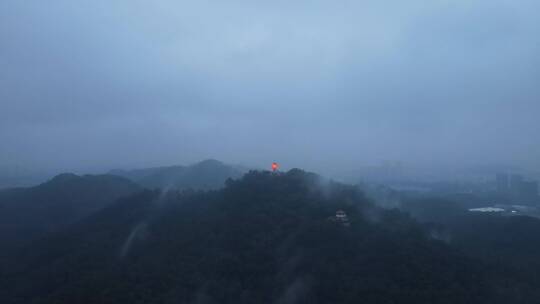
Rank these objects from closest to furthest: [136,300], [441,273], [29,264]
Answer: [136,300]
[441,273]
[29,264]

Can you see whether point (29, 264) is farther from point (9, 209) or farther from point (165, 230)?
point (9, 209)

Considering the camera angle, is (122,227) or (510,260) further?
(122,227)

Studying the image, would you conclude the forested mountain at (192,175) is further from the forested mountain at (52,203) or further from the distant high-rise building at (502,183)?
the distant high-rise building at (502,183)

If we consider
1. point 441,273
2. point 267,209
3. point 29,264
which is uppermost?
point 267,209

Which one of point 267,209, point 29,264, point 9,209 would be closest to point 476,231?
point 267,209

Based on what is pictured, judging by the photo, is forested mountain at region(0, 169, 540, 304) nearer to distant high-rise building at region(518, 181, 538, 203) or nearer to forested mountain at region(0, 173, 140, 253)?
forested mountain at region(0, 173, 140, 253)

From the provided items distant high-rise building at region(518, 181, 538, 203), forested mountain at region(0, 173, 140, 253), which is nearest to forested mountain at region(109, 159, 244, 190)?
forested mountain at region(0, 173, 140, 253)

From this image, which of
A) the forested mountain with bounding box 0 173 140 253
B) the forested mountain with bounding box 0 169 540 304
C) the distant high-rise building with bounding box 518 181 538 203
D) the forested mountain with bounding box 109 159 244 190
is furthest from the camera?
the forested mountain with bounding box 109 159 244 190
